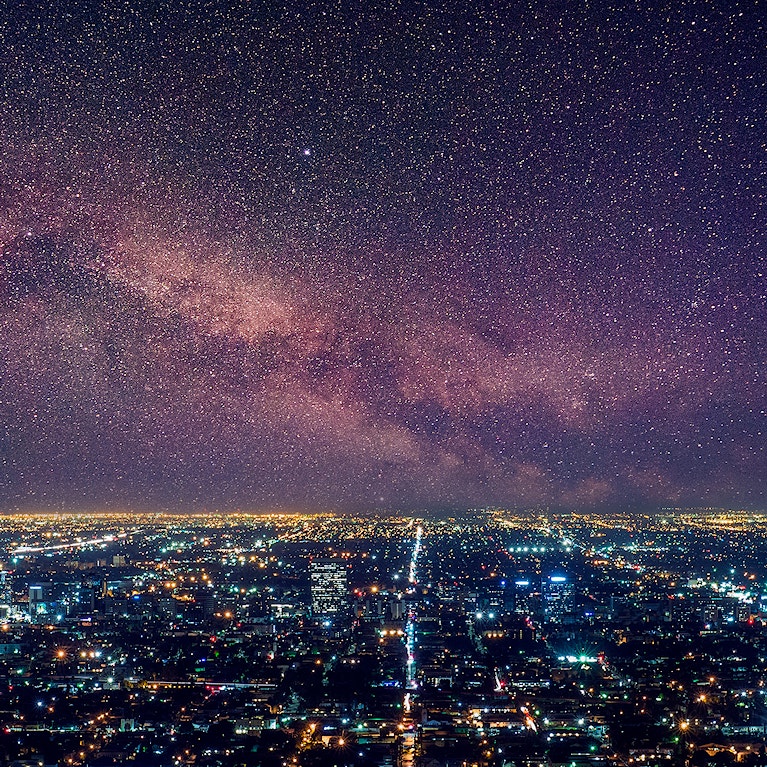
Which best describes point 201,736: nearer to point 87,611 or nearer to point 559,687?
point 559,687

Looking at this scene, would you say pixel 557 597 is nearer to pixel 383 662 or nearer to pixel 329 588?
pixel 329 588

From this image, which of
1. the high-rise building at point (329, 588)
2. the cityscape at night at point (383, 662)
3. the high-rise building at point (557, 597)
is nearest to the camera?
the cityscape at night at point (383, 662)

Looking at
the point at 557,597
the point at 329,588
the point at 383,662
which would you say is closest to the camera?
the point at 383,662

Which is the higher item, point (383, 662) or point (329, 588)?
point (329, 588)

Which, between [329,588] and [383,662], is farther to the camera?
[329,588]

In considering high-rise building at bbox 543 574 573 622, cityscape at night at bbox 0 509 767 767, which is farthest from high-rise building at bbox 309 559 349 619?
high-rise building at bbox 543 574 573 622

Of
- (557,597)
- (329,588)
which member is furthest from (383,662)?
(557,597)

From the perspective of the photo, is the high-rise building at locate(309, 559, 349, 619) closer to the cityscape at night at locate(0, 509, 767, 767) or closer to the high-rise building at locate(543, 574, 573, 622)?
the cityscape at night at locate(0, 509, 767, 767)

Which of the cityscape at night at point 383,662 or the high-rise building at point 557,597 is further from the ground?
the high-rise building at point 557,597

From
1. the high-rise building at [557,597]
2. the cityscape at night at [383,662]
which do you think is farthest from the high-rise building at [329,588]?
the high-rise building at [557,597]

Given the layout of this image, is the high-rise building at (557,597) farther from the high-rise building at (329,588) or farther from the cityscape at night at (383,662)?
the high-rise building at (329,588)
